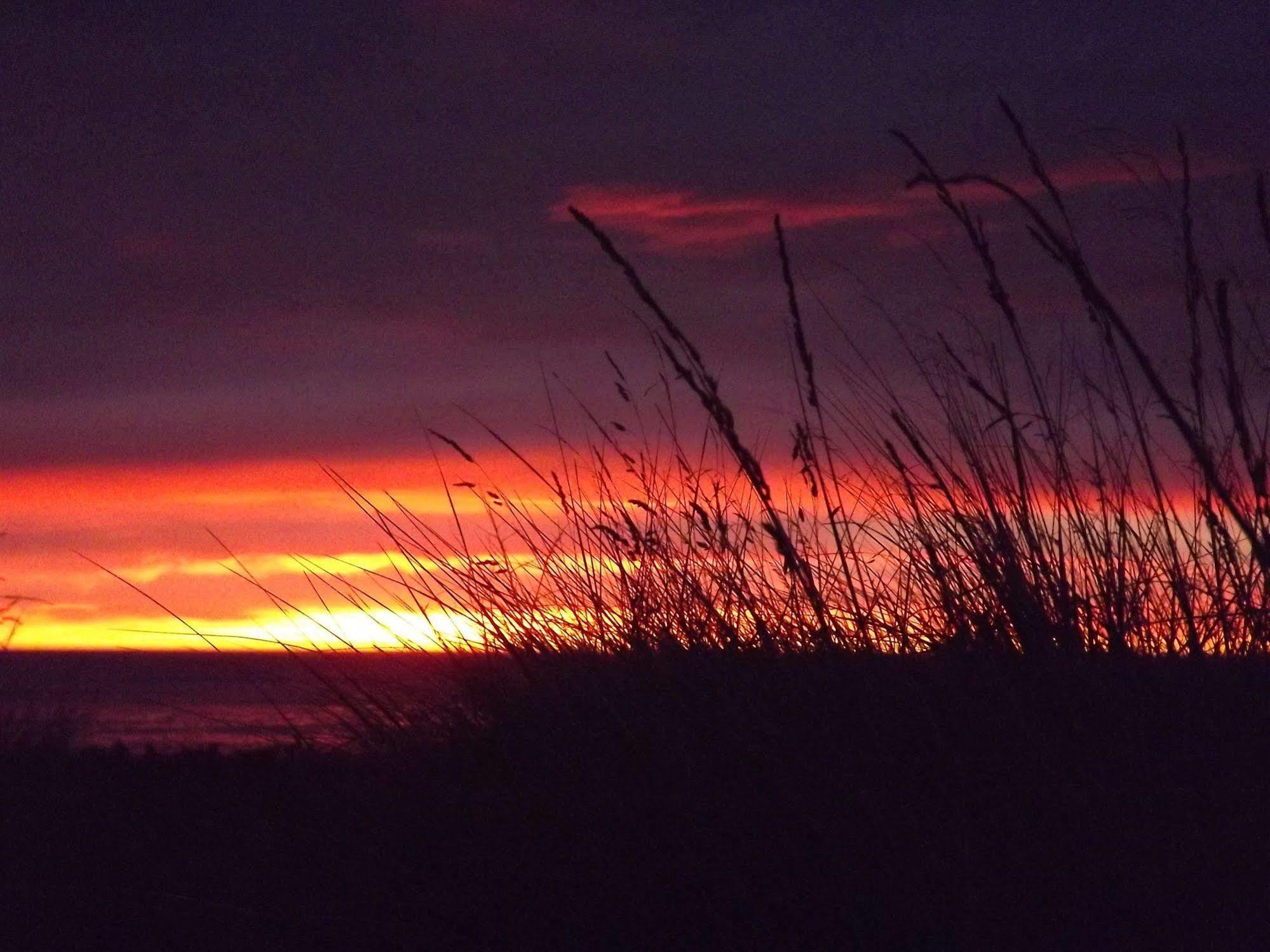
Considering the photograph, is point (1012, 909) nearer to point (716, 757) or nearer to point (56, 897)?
point (716, 757)

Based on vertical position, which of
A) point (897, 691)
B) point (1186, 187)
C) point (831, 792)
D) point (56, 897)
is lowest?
point (56, 897)

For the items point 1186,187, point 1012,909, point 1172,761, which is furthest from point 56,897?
point 1186,187

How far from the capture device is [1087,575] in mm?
2623

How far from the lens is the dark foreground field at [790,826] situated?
6.23 ft

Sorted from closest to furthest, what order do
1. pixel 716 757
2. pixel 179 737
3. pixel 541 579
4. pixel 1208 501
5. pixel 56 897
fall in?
pixel 716 757, pixel 1208 501, pixel 56 897, pixel 541 579, pixel 179 737

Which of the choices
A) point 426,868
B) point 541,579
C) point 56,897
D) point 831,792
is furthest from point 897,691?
point 56,897

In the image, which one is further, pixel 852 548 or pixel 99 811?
pixel 99 811

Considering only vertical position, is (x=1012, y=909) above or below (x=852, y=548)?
below

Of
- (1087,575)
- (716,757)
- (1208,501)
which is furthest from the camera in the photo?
(1087,575)

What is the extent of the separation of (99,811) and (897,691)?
8.63ft

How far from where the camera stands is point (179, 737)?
23.2 meters

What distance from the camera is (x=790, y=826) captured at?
6.84 feet

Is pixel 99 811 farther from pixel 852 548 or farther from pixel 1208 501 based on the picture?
pixel 1208 501

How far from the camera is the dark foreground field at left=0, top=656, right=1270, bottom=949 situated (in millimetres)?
1898
